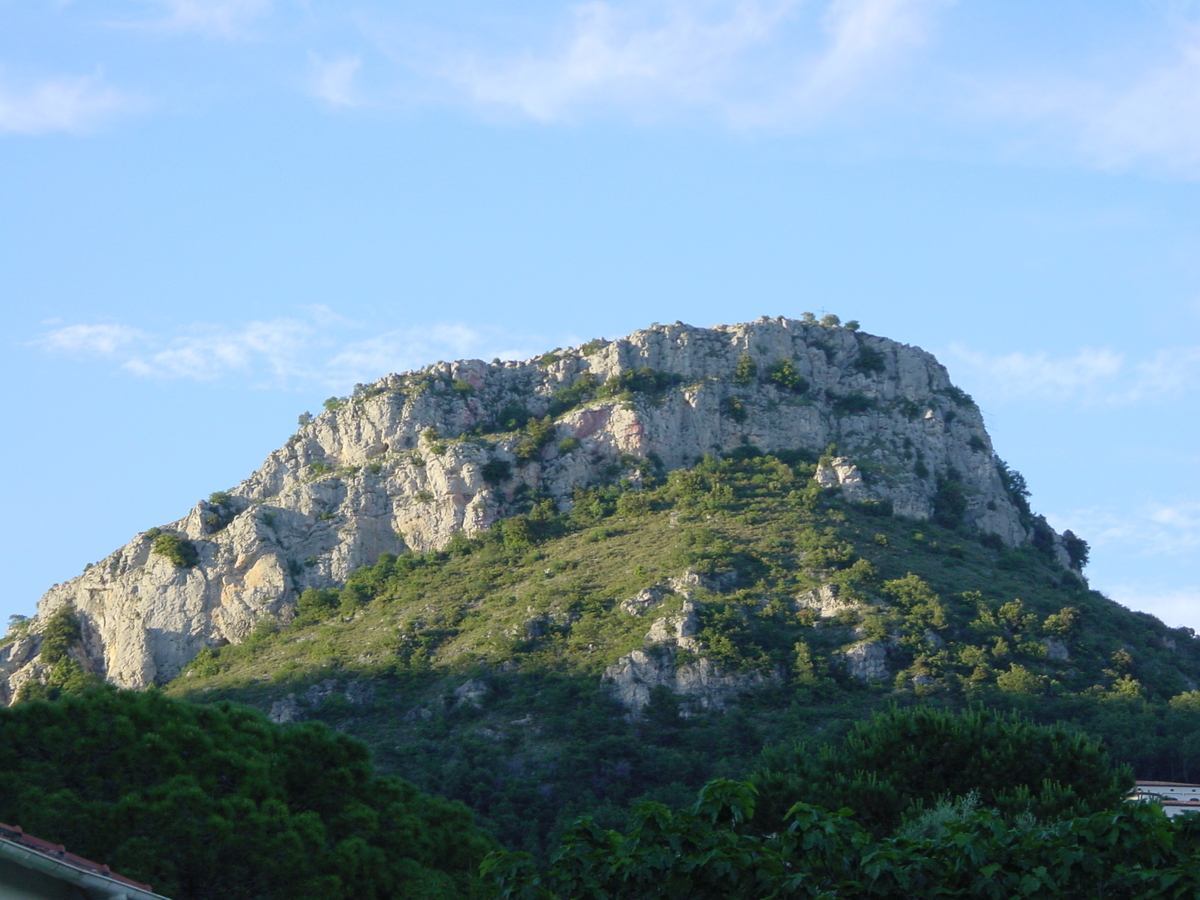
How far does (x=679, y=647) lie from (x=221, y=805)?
30863 millimetres

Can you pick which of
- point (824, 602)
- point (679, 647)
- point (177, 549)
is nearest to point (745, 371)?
point (824, 602)

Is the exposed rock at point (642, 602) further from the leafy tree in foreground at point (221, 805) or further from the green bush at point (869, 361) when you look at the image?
the leafy tree in foreground at point (221, 805)

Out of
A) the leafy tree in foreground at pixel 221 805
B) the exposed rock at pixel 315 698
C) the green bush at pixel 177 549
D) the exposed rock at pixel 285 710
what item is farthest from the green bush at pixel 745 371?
the leafy tree in foreground at pixel 221 805

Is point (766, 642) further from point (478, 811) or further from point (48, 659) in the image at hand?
point (48, 659)

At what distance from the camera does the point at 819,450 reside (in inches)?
2938

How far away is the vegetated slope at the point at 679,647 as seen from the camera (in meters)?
51.6

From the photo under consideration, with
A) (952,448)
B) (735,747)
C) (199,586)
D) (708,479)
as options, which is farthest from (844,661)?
(199,586)

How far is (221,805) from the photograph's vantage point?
2820cm

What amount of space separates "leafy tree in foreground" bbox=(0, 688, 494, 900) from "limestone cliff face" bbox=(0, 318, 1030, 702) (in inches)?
1458

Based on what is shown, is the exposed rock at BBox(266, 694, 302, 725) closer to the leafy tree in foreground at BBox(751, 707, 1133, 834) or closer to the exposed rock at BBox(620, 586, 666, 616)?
the exposed rock at BBox(620, 586, 666, 616)

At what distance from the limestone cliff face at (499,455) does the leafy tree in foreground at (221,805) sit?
3703 cm

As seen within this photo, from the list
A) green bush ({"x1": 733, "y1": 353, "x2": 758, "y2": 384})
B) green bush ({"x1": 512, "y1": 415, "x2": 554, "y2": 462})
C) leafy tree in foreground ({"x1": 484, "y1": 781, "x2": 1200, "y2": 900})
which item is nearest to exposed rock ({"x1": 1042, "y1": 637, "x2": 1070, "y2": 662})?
green bush ({"x1": 733, "y1": 353, "x2": 758, "y2": 384})

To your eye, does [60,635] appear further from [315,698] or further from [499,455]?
[499,455]

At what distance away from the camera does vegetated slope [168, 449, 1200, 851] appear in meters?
51.6
